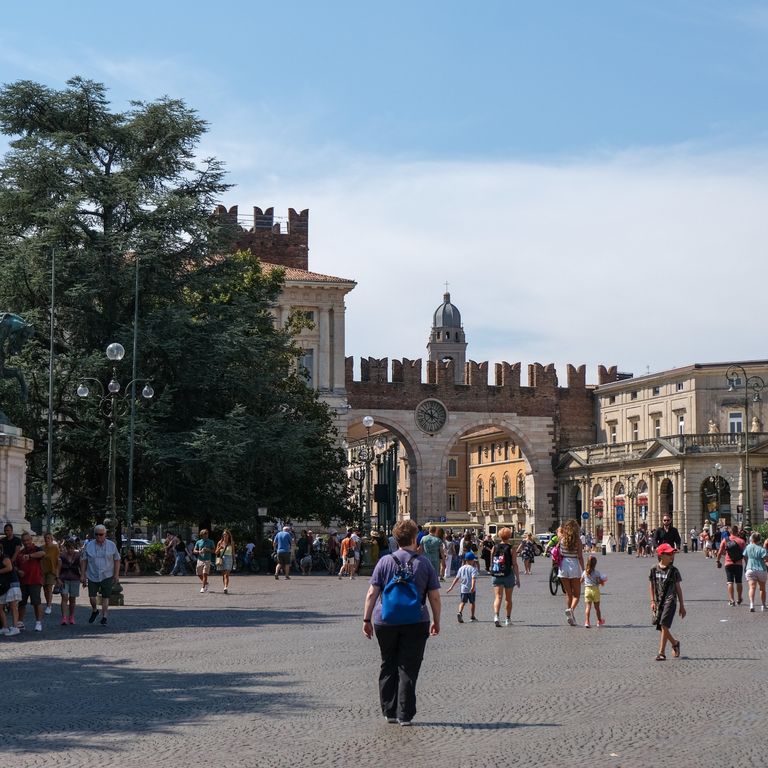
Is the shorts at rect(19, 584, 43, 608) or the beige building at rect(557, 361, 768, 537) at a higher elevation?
the beige building at rect(557, 361, 768, 537)

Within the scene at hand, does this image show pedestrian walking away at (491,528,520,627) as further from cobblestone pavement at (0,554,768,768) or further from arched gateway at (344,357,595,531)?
arched gateway at (344,357,595,531)

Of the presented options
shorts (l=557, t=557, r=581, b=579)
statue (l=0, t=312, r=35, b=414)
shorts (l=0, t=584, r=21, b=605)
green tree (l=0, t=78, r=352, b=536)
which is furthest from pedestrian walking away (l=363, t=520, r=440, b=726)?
A: green tree (l=0, t=78, r=352, b=536)

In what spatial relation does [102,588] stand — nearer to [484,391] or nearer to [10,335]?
[10,335]

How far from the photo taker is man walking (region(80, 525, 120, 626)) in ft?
61.0

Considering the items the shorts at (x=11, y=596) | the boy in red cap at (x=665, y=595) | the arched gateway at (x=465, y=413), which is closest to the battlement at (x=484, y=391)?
the arched gateway at (x=465, y=413)

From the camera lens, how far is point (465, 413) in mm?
78375

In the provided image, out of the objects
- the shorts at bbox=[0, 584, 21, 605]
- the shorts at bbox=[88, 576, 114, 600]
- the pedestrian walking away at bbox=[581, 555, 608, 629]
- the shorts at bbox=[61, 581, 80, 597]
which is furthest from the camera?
the shorts at bbox=[61, 581, 80, 597]

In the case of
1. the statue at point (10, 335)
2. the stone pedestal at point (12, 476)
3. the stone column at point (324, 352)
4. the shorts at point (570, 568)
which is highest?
the stone column at point (324, 352)

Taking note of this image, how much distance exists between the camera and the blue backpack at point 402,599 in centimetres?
922

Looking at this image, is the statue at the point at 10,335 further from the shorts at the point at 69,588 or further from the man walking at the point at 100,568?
the shorts at the point at 69,588

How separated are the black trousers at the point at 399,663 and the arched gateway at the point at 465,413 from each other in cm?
6469

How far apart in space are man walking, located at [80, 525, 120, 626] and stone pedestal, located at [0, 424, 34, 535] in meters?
3.72

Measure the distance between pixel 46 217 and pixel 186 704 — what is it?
3127 centimetres

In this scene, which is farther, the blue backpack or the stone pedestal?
the stone pedestal
